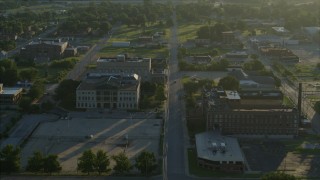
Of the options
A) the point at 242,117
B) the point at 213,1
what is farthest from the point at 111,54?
the point at 213,1

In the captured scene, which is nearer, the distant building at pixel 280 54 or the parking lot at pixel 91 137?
the parking lot at pixel 91 137

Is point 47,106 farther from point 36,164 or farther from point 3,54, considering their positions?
point 3,54

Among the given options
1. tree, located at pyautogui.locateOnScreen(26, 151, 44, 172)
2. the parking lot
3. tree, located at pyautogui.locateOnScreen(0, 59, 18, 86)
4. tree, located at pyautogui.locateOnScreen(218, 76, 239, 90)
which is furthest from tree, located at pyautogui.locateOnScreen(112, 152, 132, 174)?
tree, located at pyautogui.locateOnScreen(0, 59, 18, 86)

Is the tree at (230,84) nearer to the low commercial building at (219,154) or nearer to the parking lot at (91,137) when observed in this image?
the parking lot at (91,137)

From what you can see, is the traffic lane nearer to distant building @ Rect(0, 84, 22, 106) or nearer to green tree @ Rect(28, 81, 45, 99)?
green tree @ Rect(28, 81, 45, 99)

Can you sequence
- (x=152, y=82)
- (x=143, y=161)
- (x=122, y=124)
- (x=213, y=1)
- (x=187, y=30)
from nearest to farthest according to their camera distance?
(x=143, y=161), (x=122, y=124), (x=152, y=82), (x=187, y=30), (x=213, y=1)

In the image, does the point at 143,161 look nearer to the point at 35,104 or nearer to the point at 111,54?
the point at 35,104

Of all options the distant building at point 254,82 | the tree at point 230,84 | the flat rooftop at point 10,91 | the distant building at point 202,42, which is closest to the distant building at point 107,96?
the flat rooftop at point 10,91
